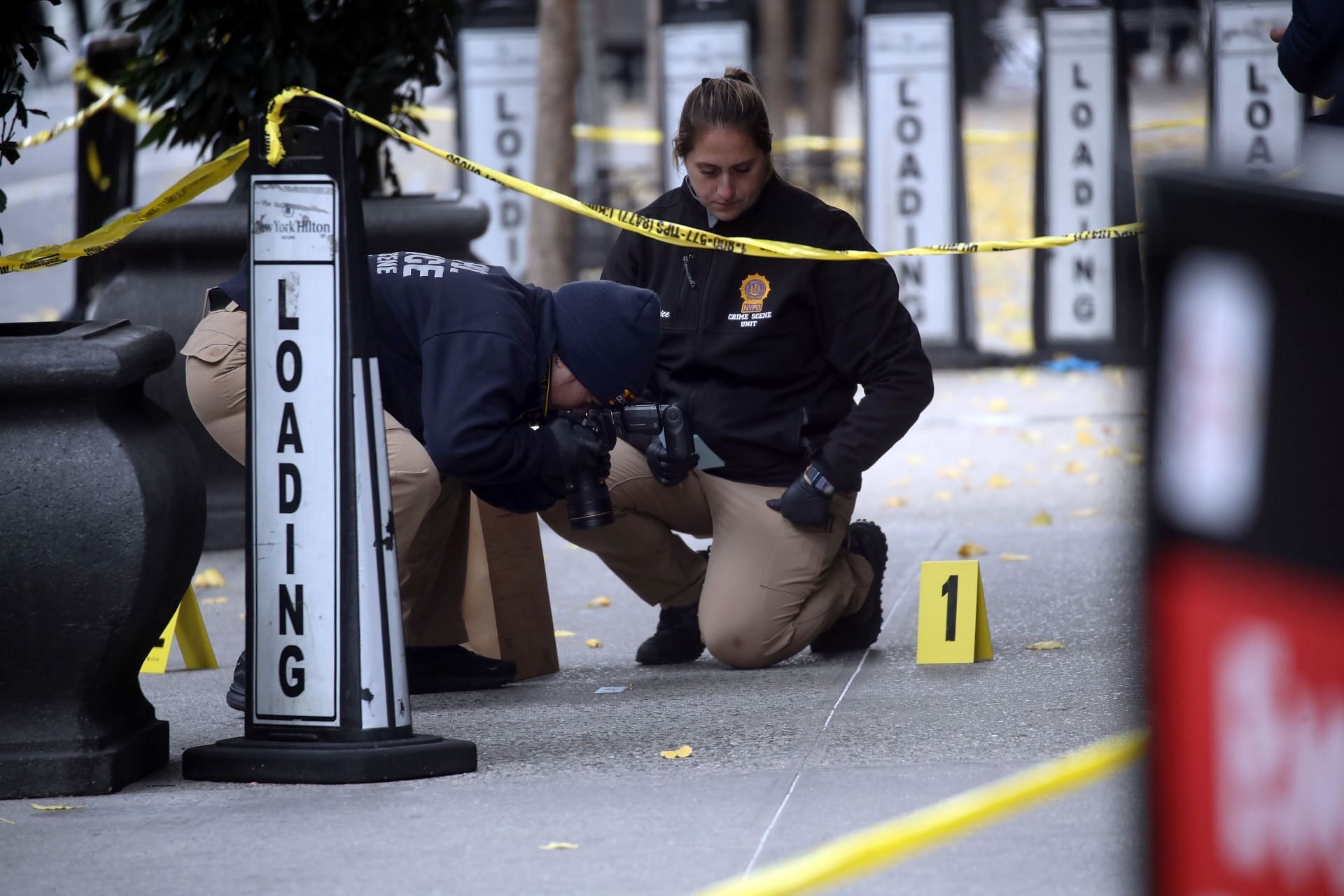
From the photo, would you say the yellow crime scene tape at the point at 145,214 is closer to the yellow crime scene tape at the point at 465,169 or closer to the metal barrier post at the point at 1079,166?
the yellow crime scene tape at the point at 465,169

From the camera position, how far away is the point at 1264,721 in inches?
53.8

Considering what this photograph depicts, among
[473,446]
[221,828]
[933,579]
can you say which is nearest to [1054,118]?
[933,579]

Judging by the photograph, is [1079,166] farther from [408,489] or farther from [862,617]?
[408,489]

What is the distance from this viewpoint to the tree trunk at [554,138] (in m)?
10.5

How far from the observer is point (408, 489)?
13.6 ft

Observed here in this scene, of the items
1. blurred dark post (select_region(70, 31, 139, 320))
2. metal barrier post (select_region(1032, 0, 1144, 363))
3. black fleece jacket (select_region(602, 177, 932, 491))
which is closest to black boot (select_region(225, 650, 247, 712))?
black fleece jacket (select_region(602, 177, 932, 491))

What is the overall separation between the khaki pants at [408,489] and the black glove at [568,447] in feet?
1.16

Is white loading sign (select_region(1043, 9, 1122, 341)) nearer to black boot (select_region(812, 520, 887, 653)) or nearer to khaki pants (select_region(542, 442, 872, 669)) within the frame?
black boot (select_region(812, 520, 887, 653))

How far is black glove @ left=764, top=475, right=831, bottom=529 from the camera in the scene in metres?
4.43

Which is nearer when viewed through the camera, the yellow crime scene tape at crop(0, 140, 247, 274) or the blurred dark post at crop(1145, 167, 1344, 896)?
the blurred dark post at crop(1145, 167, 1344, 896)

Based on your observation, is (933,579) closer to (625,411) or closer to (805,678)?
(805,678)

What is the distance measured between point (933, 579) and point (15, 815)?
2351 mm

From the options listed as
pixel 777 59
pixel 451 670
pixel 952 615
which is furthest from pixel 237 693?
pixel 777 59

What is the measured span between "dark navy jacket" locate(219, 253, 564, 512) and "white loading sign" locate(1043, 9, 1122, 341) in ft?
23.0
